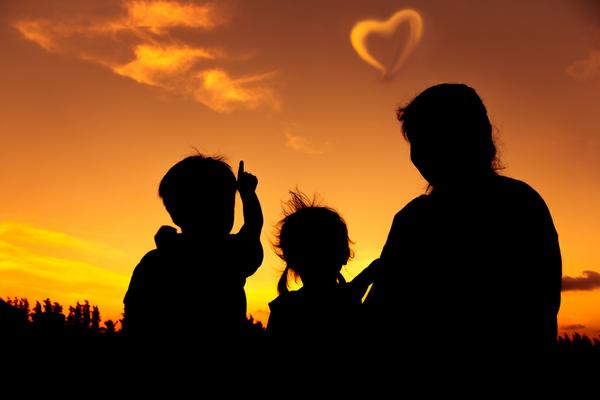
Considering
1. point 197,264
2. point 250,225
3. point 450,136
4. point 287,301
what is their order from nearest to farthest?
point 450,136 → point 197,264 → point 250,225 → point 287,301

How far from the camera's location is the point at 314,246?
14.5ft

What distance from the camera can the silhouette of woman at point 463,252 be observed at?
7.73 feet

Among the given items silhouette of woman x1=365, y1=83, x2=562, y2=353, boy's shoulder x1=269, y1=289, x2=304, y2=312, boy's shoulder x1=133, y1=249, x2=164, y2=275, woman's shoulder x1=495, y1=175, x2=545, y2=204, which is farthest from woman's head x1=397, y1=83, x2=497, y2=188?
boy's shoulder x1=133, y1=249, x2=164, y2=275

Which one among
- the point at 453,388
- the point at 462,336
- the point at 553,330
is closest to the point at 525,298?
the point at 553,330

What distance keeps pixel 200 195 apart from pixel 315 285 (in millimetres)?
1265

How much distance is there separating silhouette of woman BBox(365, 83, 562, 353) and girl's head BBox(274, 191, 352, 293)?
153 cm

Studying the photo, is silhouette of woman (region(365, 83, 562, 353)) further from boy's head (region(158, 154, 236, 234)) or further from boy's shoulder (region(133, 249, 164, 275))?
boy's shoulder (region(133, 249, 164, 275))

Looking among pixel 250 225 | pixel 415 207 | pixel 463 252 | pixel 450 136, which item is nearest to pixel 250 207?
pixel 250 225

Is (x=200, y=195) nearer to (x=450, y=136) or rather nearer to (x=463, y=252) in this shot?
(x=450, y=136)

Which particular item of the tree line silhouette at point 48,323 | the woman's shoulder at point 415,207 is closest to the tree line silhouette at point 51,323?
the tree line silhouette at point 48,323

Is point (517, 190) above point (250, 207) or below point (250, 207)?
below

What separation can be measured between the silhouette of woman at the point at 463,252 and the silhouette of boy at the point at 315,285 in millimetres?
1250

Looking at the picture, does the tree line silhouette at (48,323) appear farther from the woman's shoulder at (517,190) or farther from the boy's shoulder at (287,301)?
the woman's shoulder at (517,190)

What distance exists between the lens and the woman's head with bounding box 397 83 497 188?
269 cm
